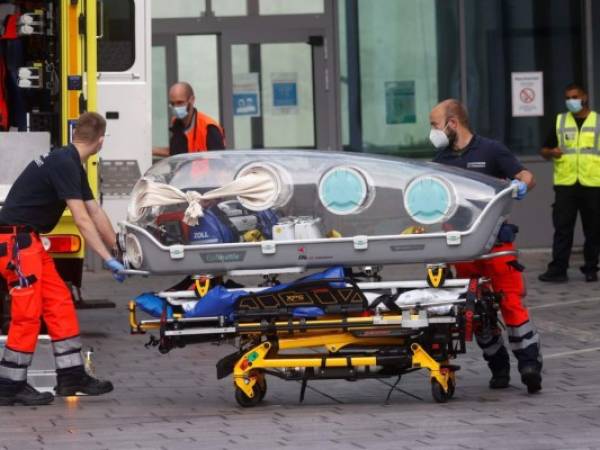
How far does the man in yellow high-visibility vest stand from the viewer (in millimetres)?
15617

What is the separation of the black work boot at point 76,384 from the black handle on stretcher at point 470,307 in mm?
2086

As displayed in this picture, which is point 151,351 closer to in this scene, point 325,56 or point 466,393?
point 466,393

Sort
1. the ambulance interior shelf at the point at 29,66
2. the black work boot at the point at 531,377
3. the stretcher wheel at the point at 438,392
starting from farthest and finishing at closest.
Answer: the ambulance interior shelf at the point at 29,66
the black work boot at the point at 531,377
the stretcher wheel at the point at 438,392

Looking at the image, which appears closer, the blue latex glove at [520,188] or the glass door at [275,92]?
the blue latex glove at [520,188]

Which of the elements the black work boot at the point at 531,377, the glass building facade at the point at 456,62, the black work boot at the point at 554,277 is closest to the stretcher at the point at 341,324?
the black work boot at the point at 531,377

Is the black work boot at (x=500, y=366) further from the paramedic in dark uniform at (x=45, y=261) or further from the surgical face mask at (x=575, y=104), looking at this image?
the surgical face mask at (x=575, y=104)

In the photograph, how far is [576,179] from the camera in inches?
620

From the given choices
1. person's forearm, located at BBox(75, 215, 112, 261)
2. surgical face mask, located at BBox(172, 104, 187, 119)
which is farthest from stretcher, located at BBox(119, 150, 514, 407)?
surgical face mask, located at BBox(172, 104, 187, 119)

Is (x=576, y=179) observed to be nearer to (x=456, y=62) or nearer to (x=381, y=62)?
(x=456, y=62)

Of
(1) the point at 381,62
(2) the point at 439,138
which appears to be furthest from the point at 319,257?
(1) the point at 381,62

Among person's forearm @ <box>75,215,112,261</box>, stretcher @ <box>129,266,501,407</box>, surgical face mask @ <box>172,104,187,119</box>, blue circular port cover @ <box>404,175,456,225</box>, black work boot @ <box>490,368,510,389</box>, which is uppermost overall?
surgical face mask @ <box>172,104,187,119</box>

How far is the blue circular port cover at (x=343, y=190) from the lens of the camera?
9.27 meters

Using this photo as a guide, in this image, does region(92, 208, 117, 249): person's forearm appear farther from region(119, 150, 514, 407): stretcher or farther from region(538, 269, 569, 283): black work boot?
region(538, 269, 569, 283): black work boot

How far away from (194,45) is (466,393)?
910 cm
